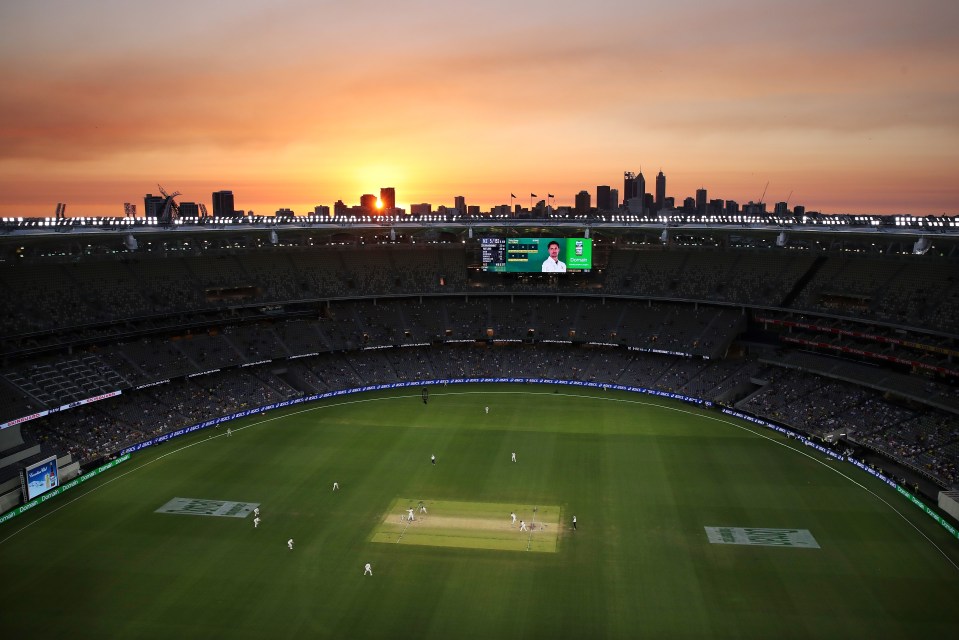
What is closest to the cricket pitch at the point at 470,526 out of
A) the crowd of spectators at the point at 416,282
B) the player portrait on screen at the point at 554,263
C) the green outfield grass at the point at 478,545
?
the green outfield grass at the point at 478,545

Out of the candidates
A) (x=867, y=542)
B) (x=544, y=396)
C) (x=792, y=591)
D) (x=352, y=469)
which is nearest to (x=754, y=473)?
(x=867, y=542)

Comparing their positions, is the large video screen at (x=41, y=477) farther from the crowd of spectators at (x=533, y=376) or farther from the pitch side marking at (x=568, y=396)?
the crowd of spectators at (x=533, y=376)

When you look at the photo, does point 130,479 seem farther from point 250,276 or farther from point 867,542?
point 867,542

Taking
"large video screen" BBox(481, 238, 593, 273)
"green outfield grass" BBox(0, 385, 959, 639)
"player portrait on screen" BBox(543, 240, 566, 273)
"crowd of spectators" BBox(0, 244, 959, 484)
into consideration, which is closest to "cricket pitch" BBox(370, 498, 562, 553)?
"green outfield grass" BBox(0, 385, 959, 639)

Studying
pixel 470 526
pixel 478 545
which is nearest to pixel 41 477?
pixel 470 526

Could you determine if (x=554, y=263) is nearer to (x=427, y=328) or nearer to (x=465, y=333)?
(x=465, y=333)

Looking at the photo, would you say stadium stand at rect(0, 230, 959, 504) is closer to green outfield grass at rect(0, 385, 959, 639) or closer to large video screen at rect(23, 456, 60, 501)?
large video screen at rect(23, 456, 60, 501)
